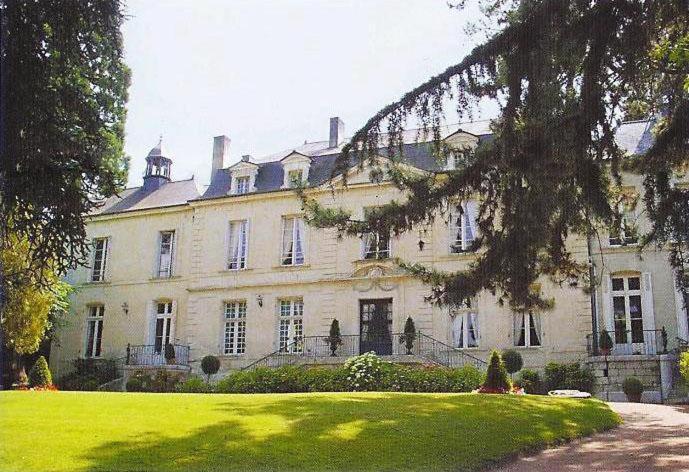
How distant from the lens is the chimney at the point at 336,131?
27703 mm

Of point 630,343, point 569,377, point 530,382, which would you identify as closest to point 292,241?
point 530,382

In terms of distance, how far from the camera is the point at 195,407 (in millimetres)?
9336

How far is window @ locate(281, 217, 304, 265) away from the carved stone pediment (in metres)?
2.52

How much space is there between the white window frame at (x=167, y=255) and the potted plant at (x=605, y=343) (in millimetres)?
16247

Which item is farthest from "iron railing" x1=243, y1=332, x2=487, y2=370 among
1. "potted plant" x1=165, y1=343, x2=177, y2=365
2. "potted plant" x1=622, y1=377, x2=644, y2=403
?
"potted plant" x1=622, y1=377, x2=644, y2=403

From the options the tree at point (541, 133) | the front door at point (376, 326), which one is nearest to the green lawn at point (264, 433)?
the tree at point (541, 133)

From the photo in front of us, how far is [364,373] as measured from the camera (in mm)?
18375

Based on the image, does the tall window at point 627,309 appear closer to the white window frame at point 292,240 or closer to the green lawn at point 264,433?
the green lawn at point 264,433

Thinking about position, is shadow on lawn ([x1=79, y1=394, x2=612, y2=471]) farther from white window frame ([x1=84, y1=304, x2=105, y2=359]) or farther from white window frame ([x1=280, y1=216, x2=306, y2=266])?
white window frame ([x1=84, y1=304, x2=105, y2=359])

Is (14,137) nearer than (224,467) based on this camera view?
No

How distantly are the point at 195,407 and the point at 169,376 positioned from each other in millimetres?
15537

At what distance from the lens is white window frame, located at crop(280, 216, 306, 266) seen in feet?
81.9

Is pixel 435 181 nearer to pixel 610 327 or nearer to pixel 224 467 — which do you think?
pixel 224 467

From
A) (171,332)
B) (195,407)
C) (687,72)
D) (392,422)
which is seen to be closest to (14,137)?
(195,407)
